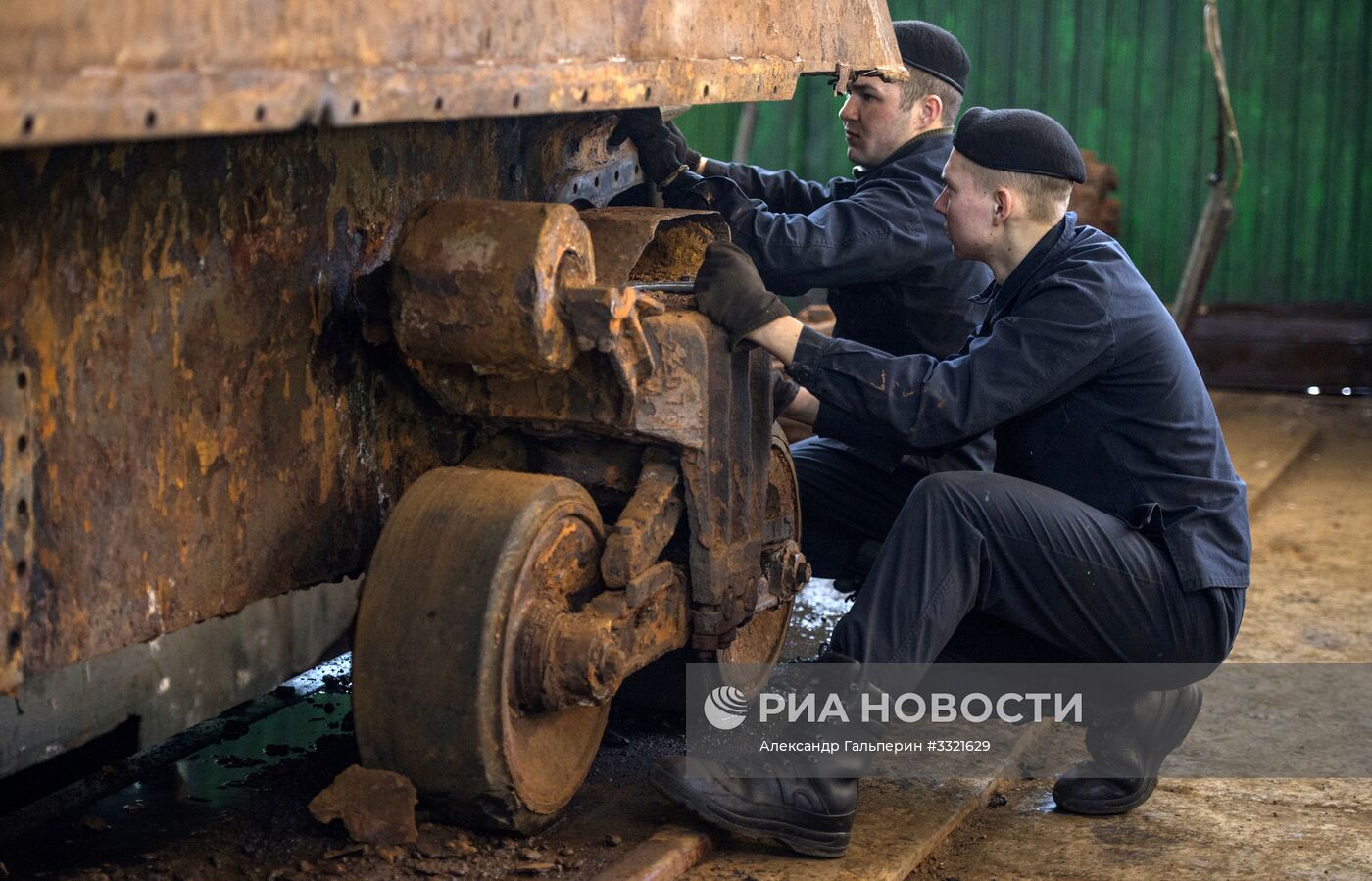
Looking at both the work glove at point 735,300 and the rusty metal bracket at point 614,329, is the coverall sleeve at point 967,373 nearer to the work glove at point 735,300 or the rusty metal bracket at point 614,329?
the work glove at point 735,300

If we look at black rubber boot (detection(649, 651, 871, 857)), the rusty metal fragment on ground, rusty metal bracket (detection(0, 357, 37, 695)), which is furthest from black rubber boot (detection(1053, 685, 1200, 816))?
rusty metal bracket (detection(0, 357, 37, 695))

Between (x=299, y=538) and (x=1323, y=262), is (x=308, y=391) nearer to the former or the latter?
(x=299, y=538)

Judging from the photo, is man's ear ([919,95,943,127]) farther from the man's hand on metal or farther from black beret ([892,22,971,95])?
the man's hand on metal

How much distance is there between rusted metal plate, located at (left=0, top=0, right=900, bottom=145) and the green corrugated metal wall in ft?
21.3

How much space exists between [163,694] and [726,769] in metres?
1.30

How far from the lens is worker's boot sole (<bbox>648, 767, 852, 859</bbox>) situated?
2.77m

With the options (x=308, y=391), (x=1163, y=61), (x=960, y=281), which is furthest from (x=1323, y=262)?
(x=308, y=391)

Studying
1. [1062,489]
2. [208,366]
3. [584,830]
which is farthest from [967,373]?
[208,366]

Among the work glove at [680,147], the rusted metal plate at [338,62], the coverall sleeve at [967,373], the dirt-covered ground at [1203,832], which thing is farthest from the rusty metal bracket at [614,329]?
the dirt-covered ground at [1203,832]

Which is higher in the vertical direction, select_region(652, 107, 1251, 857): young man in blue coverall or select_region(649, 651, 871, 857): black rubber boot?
select_region(652, 107, 1251, 857): young man in blue coverall

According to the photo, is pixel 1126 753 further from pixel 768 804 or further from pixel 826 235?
pixel 826 235

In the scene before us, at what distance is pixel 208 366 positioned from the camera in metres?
2.29

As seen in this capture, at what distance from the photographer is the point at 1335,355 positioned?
840cm

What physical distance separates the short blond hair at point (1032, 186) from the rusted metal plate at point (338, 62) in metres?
0.68
